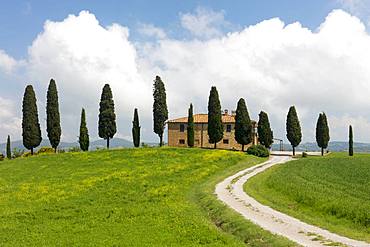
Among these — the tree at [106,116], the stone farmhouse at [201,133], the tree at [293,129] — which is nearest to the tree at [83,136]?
the tree at [106,116]

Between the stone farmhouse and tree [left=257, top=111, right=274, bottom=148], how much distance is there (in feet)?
20.7

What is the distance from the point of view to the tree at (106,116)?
91.9 metres

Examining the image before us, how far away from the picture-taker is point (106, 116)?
9169 centimetres

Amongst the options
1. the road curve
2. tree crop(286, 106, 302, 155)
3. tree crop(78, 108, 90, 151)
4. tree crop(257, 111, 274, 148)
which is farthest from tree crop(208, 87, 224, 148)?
the road curve

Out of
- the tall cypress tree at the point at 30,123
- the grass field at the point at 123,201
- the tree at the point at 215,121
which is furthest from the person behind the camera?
the tree at the point at 215,121

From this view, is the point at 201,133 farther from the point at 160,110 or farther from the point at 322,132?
the point at 322,132

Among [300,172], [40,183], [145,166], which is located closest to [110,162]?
[145,166]

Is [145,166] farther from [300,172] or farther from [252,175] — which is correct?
[300,172]

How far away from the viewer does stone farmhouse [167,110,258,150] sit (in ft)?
333

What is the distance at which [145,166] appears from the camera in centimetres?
6356

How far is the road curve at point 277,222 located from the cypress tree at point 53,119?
163 ft

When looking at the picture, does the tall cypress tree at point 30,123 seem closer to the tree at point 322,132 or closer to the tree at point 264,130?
the tree at point 264,130

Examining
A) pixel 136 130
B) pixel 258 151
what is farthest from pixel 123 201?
pixel 136 130

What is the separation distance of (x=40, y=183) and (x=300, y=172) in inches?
1182
